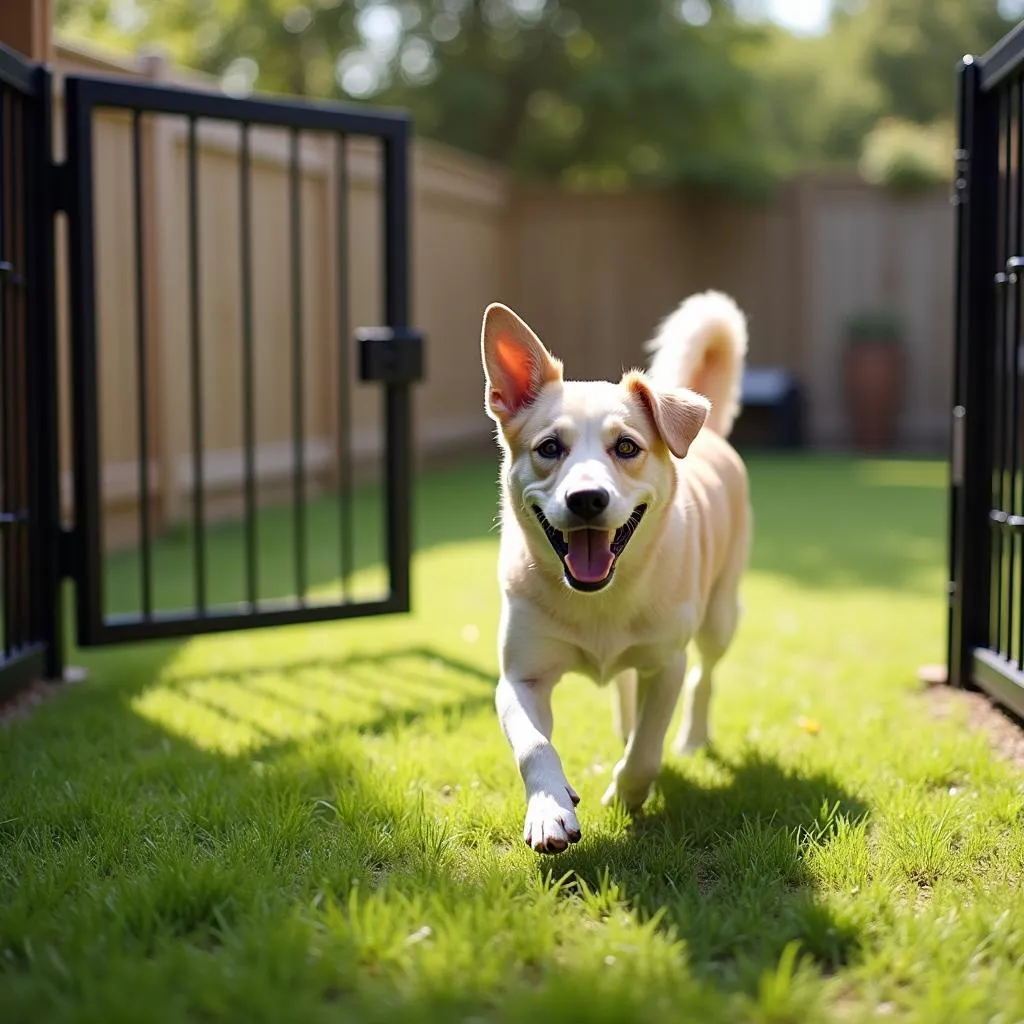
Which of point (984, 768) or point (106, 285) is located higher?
point (106, 285)

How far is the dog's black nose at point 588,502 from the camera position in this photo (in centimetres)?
238

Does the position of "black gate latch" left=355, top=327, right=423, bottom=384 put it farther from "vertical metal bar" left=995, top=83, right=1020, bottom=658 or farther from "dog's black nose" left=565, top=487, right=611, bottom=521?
"dog's black nose" left=565, top=487, right=611, bottom=521

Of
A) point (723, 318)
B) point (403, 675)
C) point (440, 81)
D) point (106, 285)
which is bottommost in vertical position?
point (403, 675)

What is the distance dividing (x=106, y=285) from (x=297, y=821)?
4.88 m

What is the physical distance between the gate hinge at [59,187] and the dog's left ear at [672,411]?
6.99 feet

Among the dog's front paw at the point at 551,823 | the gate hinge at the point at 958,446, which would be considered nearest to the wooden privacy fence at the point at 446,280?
the gate hinge at the point at 958,446

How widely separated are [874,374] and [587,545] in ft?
35.7

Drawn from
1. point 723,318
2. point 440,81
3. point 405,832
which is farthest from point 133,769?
point 440,81

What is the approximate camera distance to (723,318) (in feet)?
11.4

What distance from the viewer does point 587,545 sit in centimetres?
251

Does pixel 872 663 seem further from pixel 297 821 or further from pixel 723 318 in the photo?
pixel 297 821

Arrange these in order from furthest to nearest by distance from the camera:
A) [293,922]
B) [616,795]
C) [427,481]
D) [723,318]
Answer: [427,481] < [723,318] < [616,795] < [293,922]

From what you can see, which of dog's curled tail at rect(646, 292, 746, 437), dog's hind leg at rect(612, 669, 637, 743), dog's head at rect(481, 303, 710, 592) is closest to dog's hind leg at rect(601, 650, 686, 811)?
dog's head at rect(481, 303, 710, 592)

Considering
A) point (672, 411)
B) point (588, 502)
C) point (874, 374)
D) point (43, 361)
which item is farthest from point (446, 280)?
point (588, 502)
